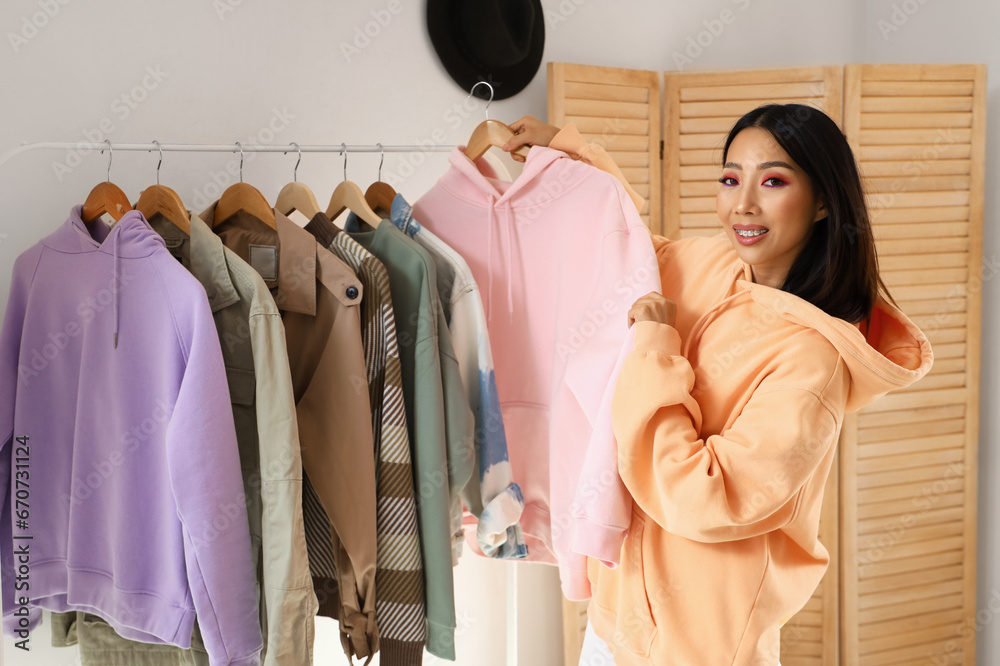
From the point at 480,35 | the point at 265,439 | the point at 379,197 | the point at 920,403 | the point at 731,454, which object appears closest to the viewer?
the point at 731,454

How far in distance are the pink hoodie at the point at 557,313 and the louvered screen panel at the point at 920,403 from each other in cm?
120

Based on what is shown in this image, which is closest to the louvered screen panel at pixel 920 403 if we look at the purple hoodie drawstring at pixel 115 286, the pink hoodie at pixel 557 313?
the pink hoodie at pixel 557 313

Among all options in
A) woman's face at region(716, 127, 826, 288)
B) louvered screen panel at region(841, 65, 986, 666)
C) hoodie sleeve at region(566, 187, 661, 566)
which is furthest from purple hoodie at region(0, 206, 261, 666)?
louvered screen panel at region(841, 65, 986, 666)

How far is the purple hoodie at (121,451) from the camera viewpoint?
4.01ft

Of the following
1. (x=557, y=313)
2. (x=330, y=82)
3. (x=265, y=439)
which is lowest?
(x=265, y=439)

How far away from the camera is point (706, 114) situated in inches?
90.4

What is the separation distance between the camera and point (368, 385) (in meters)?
1.40

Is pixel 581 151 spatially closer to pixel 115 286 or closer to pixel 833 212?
pixel 833 212

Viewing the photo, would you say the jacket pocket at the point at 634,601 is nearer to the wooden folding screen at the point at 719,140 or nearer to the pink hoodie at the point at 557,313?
the pink hoodie at the point at 557,313

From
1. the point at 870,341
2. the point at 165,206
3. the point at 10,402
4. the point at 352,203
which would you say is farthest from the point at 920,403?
the point at 10,402

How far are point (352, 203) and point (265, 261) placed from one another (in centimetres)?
23

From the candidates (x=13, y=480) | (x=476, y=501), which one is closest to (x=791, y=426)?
(x=476, y=501)

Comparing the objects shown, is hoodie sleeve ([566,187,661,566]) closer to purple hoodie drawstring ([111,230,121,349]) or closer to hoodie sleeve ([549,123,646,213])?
hoodie sleeve ([549,123,646,213])

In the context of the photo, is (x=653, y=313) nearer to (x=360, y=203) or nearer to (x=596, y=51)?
(x=360, y=203)
